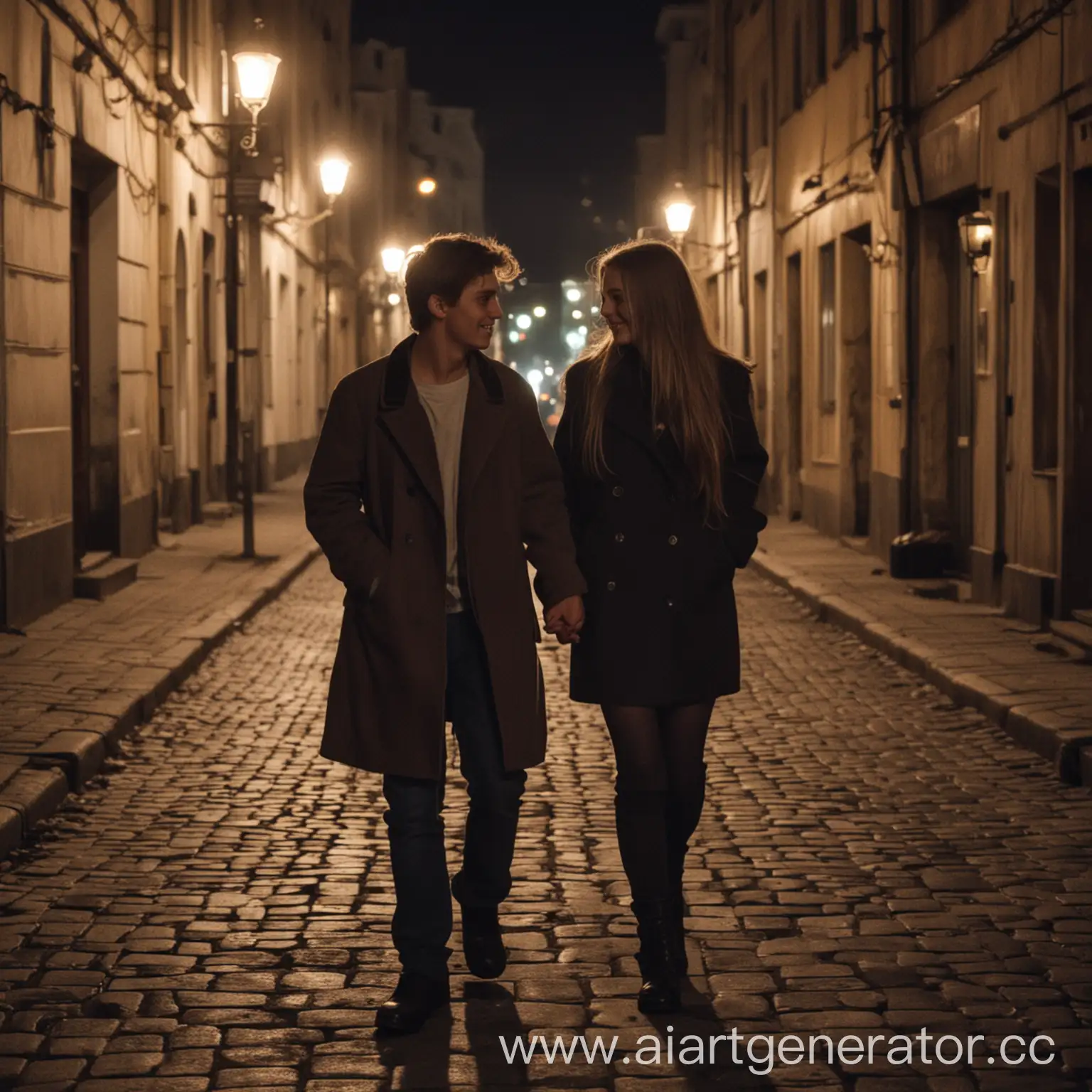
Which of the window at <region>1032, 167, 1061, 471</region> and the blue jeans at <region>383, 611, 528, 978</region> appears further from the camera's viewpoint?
the window at <region>1032, 167, 1061, 471</region>

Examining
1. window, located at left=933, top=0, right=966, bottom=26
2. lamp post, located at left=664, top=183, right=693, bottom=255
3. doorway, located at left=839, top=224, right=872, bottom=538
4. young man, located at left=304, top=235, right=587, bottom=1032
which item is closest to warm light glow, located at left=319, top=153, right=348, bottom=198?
lamp post, located at left=664, top=183, right=693, bottom=255

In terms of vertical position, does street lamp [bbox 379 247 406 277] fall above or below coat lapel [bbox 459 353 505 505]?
above

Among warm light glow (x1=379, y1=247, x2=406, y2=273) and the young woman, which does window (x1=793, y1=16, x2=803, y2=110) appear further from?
the young woman

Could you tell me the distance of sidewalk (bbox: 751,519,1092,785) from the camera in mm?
8797

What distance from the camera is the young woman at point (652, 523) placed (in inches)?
202

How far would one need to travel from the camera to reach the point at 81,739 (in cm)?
832

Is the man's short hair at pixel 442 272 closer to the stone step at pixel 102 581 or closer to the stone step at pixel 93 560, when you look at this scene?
the stone step at pixel 102 581

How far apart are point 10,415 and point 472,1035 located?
336 inches

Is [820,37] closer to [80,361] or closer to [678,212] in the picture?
[678,212]

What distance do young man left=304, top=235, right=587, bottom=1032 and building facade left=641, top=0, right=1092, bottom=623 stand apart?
2.32ft

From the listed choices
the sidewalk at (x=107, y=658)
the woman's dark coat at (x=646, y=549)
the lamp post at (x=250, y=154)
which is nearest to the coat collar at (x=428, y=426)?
the woman's dark coat at (x=646, y=549)

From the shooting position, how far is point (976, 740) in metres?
9.20

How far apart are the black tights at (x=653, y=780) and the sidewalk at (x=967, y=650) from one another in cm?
329

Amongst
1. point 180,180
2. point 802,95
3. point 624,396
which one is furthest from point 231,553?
point 624,396
